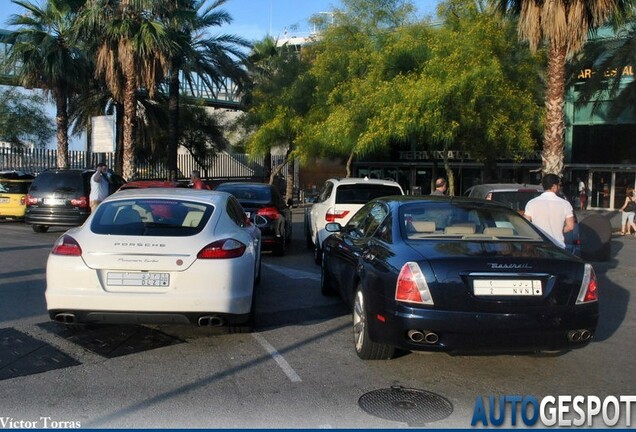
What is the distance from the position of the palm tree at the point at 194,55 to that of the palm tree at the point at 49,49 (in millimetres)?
3484

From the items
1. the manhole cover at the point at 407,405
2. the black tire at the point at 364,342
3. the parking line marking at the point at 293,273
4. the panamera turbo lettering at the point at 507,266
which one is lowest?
the parking line marking at the point at 293,273

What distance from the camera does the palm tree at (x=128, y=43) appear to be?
22.1 meters

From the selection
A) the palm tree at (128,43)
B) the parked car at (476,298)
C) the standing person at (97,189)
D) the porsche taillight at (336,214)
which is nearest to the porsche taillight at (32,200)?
the standing person at (97,189)

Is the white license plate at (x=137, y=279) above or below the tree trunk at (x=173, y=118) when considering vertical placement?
below

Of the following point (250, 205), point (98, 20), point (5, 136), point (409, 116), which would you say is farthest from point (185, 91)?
point (250, 205)

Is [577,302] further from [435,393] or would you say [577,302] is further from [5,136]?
[5,136]

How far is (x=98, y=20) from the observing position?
22125mm

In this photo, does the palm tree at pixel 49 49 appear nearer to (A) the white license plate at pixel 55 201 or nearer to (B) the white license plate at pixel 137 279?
(A) the white license plate at pixel 55 201

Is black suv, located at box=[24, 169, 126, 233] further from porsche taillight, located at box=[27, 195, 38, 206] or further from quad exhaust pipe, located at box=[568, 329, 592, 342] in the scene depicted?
quad exhaust pipe, located at box=[568, 329, 592, 342]

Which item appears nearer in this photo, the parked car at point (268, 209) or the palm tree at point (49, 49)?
the parked car at point (268, 209)

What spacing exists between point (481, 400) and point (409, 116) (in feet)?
44.3

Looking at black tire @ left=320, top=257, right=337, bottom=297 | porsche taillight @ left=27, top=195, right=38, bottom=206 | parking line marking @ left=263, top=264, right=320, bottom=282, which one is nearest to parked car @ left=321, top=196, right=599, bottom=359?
black tire @ left=320, top=257, right=337, bottom=297

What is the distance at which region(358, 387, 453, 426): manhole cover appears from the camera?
4.56 m

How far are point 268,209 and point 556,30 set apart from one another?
871cm
